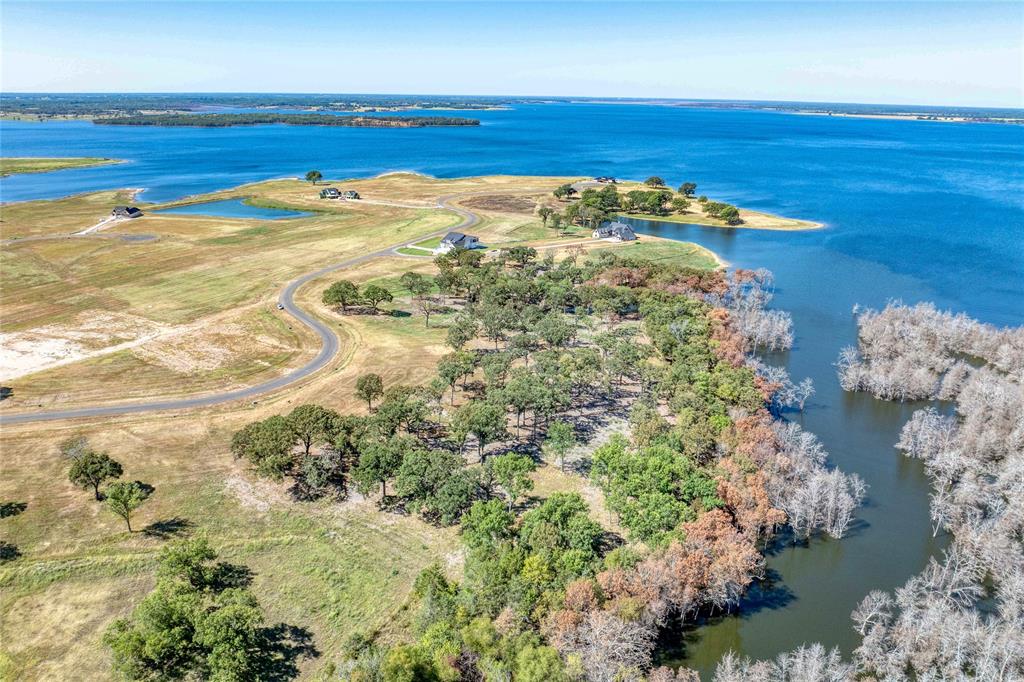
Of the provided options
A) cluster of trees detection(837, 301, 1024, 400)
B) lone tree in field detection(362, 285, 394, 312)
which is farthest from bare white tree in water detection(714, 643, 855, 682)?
lone tree in field detection(362, 285, 394, 312)

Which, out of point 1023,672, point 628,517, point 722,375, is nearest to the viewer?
point 1023,672

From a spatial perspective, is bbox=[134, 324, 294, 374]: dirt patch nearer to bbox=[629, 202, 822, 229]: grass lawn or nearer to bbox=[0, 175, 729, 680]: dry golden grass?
bbox=[0, 175, 729, 680]: dry golden grass

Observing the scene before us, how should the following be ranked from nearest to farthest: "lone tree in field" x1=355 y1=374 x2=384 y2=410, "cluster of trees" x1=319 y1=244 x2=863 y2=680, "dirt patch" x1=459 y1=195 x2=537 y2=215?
"cluster of trees" x1=319 y1=244 x2=863 y2=680 → "lone tree in field" x1=355 y1=374 x2=384 y2=410 → "dirt patch" x1=459 y1=195 x2=537 y2=215

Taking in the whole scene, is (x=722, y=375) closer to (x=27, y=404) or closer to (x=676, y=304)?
(x=676, y=304)

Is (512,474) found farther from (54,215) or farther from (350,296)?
(54,215)

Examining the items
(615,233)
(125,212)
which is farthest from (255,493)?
(125,212)

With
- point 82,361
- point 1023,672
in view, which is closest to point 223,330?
point 82,361
